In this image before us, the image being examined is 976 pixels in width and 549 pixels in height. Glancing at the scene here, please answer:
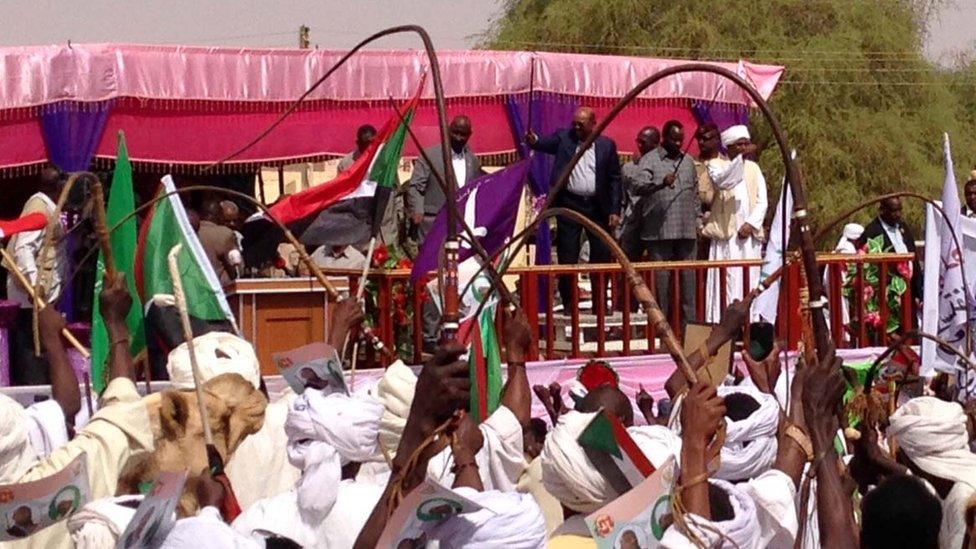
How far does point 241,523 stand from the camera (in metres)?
4.38

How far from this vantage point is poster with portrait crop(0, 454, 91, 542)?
393 cm

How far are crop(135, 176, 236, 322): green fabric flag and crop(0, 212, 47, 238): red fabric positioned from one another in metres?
0.80

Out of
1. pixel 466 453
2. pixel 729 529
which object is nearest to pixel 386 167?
pixel 466 453

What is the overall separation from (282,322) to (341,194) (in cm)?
213

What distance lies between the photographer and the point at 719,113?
54.2 ft

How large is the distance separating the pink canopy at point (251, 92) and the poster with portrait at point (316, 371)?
862 cm

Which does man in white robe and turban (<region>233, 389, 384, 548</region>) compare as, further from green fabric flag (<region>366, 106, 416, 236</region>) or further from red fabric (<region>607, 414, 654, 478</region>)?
green fabric flag (<region>366, 106, 416, 236</region>)

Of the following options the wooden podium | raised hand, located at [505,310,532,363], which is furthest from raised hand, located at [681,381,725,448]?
the wooden podium

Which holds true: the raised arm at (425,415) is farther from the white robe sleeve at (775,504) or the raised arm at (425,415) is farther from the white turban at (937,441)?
the white turban at (937,441)

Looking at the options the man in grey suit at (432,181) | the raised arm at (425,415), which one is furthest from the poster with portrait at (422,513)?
the man in grey suit at (432,181)

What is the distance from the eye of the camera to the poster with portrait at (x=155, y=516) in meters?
3.37

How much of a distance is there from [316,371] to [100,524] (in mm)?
1577

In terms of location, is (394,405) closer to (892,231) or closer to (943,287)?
(943,287)

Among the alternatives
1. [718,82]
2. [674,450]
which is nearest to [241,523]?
[674,450]
